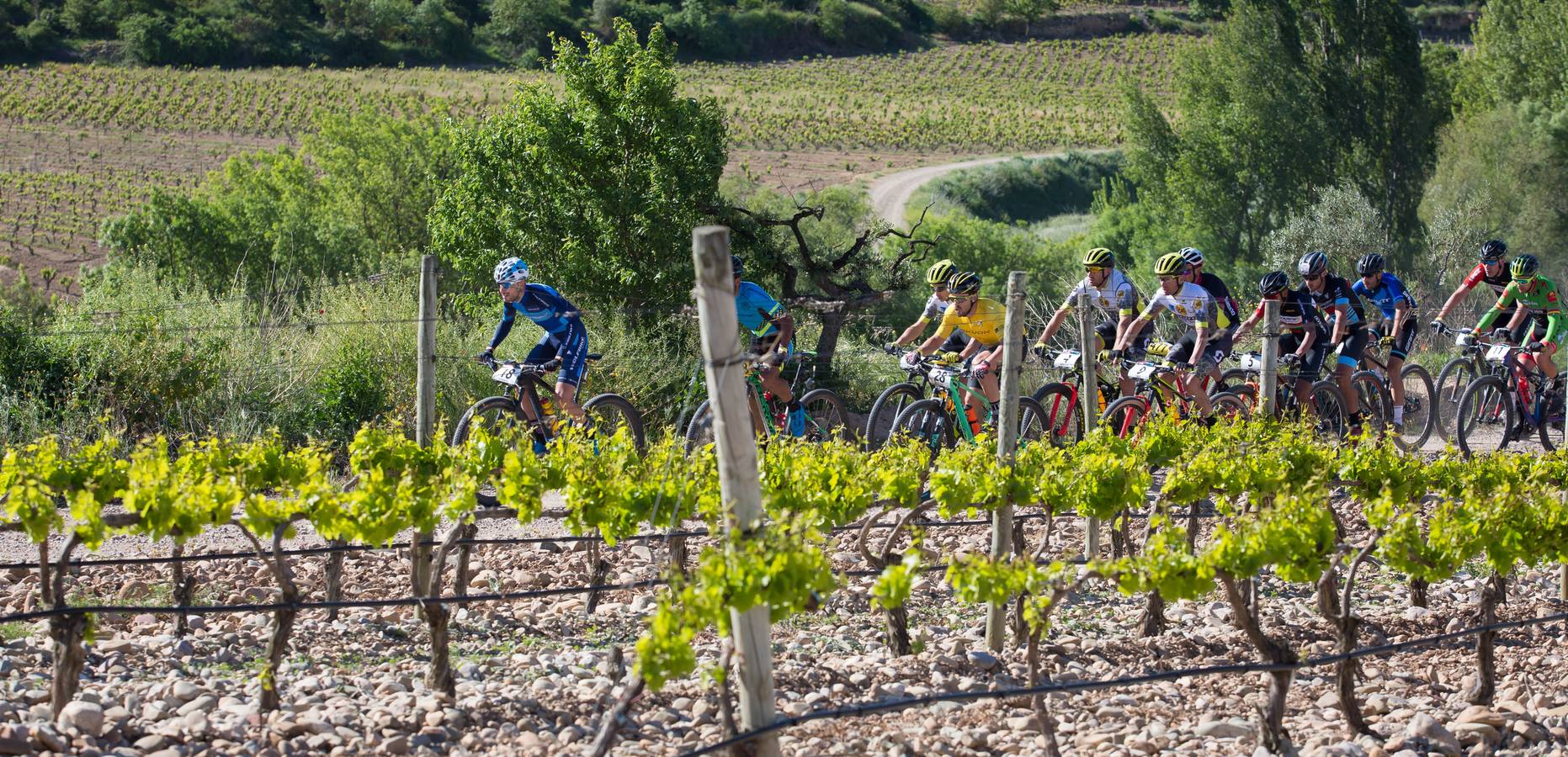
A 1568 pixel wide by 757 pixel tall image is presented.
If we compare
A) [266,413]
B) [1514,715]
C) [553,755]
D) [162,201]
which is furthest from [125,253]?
[1514,715]

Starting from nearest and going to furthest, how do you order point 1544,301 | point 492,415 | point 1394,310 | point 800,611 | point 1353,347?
1. point 800,611
2. point 492,415
3. point 1353,347
4. point 1394,310
5. point 1544,301

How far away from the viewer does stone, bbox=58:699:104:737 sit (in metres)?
5.66

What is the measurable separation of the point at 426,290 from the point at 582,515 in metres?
2.44

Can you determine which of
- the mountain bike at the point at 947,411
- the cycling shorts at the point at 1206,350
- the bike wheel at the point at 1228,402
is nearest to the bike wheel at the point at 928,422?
the mountain bike at the point at 947,411

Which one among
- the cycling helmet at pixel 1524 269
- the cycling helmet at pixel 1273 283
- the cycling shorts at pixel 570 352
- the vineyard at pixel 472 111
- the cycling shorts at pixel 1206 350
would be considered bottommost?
the cycling shorts at pixel 570 352

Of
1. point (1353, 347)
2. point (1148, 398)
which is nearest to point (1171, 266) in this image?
point (1148, 398)

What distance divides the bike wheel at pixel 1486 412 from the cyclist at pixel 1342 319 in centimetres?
138

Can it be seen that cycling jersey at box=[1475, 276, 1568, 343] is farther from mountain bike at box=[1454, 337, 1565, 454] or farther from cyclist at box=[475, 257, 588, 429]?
cyclist at box=[475, 257, 588, 429]

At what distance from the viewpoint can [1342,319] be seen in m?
11.9

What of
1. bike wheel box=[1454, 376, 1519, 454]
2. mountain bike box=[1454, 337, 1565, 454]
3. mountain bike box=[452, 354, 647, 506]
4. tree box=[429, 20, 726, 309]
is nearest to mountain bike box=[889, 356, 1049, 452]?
mountain bike box=[452, 354, 647, 506]

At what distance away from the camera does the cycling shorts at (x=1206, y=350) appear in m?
11.0

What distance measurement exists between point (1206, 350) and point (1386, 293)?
253cm

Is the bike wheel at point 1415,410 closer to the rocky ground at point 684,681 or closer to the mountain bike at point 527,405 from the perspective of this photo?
the rocky ground at point 684,681

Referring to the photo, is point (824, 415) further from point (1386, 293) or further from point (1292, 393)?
point (1386, 293)
